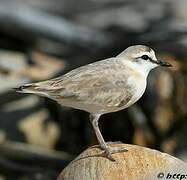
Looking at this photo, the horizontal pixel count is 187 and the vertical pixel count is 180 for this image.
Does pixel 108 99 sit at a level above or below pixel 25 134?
above

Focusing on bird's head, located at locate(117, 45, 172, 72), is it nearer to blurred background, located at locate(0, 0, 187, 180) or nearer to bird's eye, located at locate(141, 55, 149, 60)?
bird's eye, located at locate(141, 55, 149, 60)

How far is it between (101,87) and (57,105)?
161 inches

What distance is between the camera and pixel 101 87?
6.49m

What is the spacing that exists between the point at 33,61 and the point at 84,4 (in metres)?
2.86

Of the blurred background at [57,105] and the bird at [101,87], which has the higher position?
the bird at [101,87]

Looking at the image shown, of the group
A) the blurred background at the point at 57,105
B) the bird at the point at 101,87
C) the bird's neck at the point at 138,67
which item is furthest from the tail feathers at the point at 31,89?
the blurred background at the point at 57,105

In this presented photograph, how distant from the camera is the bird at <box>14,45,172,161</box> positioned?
6406mm

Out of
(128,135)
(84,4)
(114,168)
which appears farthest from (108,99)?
(84,4)

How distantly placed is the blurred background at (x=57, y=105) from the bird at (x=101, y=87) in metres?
3.35

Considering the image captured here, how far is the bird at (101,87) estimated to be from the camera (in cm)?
641

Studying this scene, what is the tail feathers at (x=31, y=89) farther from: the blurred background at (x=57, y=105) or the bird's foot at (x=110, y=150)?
the blurred background at (x=57, y=105)

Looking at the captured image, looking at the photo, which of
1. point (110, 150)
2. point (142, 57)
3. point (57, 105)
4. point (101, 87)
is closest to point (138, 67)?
point (142, 57)

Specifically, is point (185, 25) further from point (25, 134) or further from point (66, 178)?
point (66, 178)

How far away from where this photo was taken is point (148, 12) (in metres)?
13.3
